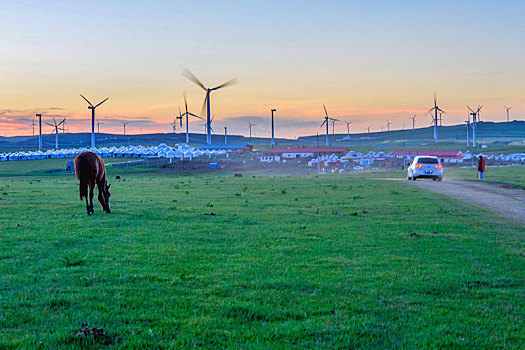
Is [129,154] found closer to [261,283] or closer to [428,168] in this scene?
[428,168]

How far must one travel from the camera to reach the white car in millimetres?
47031

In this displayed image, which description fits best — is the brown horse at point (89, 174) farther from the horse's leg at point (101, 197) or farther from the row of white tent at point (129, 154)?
the row of white tent at point (129, 154)

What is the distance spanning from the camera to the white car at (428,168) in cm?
4703

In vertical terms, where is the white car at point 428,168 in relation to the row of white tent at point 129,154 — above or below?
below

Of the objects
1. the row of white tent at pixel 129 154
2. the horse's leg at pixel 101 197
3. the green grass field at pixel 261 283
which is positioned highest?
the row of white tent at pixel 129 154

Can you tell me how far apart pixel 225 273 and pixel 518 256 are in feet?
22.6

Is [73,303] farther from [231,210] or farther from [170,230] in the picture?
[231,210]

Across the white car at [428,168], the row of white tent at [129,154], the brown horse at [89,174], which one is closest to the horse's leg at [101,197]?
the brown horse at [89,174]

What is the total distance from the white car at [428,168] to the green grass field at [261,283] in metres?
30.8

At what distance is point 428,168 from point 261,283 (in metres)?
41.3

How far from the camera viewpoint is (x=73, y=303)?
7766mm

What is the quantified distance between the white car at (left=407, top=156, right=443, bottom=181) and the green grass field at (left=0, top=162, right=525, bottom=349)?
30816 mm

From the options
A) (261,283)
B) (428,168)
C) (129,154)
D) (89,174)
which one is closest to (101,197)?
(89,174)

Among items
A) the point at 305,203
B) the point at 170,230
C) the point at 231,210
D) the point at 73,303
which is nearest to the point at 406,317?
the point at 73,303
